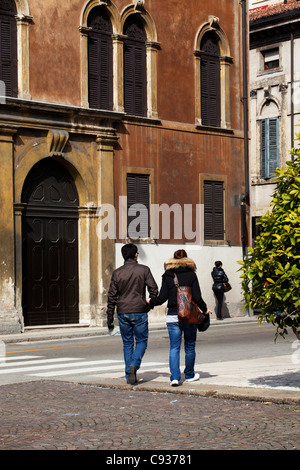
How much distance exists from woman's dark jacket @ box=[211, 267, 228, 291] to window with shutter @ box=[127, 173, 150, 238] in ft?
8.84

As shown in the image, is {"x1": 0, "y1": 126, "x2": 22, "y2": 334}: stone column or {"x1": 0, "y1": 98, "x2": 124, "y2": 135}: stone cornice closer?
{"x1": 0, "y1": 126, "x2": 22, "y2": 334}: stone column

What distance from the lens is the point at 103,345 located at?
20188 millimetres

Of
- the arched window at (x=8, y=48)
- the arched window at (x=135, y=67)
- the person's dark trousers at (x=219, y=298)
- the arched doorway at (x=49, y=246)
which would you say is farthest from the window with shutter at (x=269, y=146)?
the arched window at (x=8, y=48)

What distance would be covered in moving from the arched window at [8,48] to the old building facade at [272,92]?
17326mm

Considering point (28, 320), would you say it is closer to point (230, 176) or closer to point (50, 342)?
→ point (50, 342)

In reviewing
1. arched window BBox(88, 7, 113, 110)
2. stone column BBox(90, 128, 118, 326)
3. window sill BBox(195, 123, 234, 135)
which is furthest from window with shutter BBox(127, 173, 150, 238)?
window sill BBox(195, 123, 234, 135)

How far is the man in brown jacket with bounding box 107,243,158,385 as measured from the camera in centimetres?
1246

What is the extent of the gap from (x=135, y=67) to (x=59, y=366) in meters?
14.6

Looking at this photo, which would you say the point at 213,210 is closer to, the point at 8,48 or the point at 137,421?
the point at 8,48

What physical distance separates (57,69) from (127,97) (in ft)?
9.39

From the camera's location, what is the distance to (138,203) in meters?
27.9

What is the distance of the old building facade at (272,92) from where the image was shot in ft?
133

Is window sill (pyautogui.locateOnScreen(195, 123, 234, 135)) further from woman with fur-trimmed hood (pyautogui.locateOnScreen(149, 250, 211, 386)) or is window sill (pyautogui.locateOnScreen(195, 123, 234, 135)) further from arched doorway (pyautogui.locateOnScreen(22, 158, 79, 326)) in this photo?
woman with fur-trimmed hood (pyautogui.locateOnScreen(149, 250, 211, 386))

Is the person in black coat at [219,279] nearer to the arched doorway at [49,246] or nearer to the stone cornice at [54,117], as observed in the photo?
the arched doorway at [49,246]
